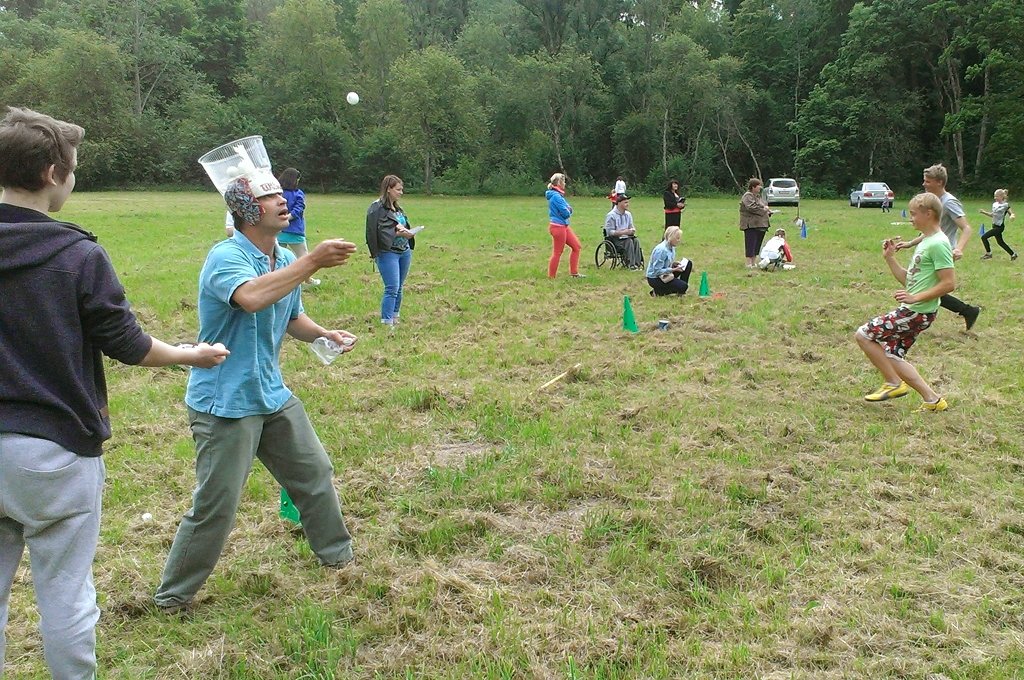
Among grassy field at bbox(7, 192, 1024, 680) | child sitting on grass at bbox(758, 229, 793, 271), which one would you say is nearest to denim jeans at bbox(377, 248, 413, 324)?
grassy field at bbox(7, 192, 1024, 680)

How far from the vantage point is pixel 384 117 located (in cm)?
5088

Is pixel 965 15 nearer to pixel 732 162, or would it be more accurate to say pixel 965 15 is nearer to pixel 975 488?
pixel 732 162

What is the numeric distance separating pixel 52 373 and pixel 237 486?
1.06m

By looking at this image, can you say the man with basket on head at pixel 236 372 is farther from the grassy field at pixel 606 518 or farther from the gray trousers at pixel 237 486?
the grassy field at pixel 606 518

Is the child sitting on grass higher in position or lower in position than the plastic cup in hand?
lower

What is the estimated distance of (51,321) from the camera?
2150mm

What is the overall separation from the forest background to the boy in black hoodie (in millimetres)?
43350

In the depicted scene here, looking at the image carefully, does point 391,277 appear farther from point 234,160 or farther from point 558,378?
point 234,160

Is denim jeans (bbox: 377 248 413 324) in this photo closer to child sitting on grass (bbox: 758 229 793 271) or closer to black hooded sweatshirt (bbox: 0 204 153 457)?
black hooded sweatshirt (bbox: 0 204 153 457)

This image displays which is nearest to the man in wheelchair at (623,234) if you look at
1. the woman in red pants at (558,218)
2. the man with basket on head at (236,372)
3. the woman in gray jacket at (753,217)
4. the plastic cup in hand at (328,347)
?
the woman in red pants at (558,218)

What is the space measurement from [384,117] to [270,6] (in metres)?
29.9

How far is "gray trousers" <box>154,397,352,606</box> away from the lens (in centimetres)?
304

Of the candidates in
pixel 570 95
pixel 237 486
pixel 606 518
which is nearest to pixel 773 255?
pixel 606 518

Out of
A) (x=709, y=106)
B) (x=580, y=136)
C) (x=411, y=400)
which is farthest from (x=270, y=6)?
(x=411, y=400)
